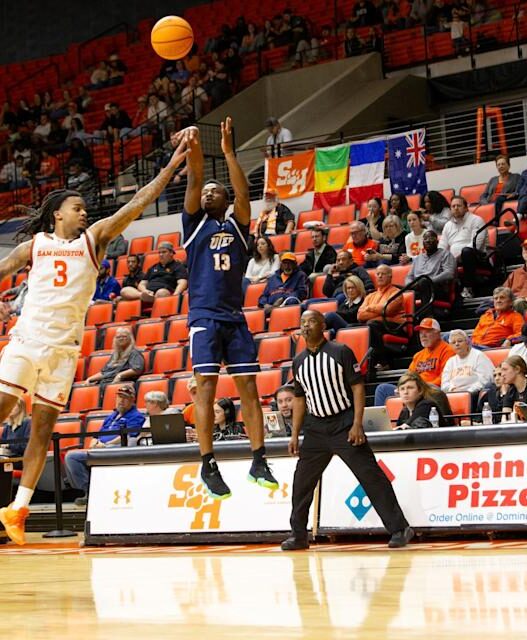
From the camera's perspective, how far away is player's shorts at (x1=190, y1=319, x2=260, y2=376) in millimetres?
6918

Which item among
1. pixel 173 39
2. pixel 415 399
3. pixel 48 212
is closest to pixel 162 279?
pixel 415 399

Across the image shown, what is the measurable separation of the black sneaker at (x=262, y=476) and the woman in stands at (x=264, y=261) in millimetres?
7647

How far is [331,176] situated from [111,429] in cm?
596

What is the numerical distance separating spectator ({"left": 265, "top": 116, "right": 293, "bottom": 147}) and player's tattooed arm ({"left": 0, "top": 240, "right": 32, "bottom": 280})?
39.4ft

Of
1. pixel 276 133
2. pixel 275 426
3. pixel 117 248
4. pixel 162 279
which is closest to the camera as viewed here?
pixel 275 426

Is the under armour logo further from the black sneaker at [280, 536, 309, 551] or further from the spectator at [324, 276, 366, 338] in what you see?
the spectator at [324, 276, 366, 338]

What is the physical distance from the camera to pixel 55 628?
4238mm

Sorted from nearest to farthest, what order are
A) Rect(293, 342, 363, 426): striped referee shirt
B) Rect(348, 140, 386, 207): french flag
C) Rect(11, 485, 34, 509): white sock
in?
1. Rect(11, 485, 34, 509): white sock
2. Rect(293, 342, 363, 426): striped referee shirt
3. Rect(348, 140, 386, 207): french flag

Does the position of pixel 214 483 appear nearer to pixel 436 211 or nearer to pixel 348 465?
pixel 348 465

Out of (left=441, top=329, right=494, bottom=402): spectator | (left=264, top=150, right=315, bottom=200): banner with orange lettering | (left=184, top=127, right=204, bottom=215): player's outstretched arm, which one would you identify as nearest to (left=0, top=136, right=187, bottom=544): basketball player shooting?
(left=184, top=127, right=204, bottom=215): player's outstretched arm

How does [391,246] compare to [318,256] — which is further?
[318,256]

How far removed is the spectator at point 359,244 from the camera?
13.8 m

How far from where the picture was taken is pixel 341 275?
43.4ft

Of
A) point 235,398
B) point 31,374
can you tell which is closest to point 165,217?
point 235,398
